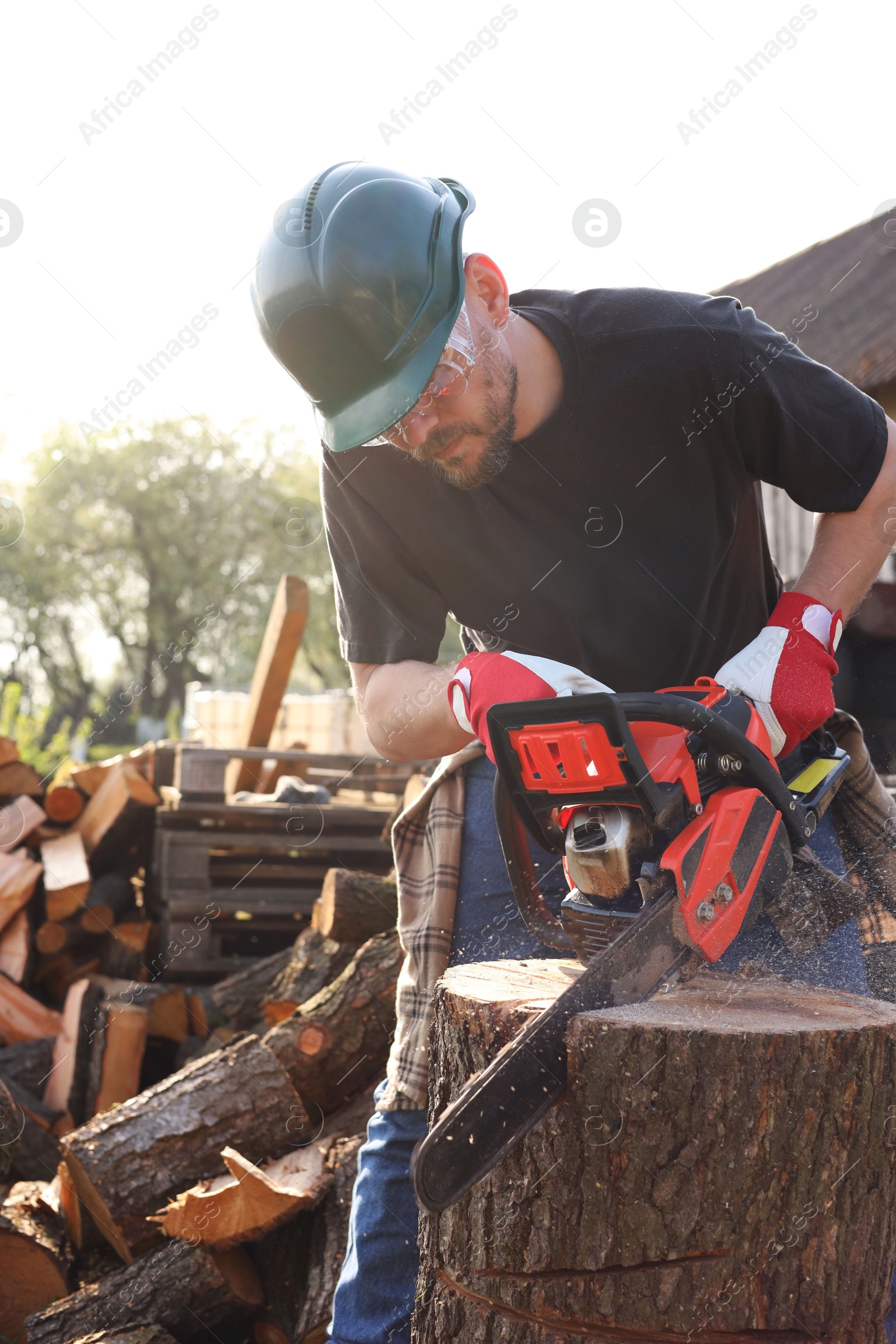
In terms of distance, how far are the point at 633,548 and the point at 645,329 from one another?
1.48ft

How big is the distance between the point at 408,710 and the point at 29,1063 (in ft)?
9.33

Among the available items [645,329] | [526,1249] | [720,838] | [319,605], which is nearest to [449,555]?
[645,329]

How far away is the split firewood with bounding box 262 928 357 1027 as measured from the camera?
357cm

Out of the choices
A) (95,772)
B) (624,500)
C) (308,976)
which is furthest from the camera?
(95,772)

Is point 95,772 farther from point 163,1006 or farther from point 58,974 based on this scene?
point 163,1006

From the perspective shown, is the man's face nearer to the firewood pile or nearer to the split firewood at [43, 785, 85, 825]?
the firewood pile

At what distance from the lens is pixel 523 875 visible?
1852mm

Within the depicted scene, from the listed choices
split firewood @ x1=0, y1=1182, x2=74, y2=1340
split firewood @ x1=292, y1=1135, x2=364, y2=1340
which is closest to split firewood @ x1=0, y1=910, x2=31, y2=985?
split firewood @ x1=0, y1=1182, x2=74, y2=1340

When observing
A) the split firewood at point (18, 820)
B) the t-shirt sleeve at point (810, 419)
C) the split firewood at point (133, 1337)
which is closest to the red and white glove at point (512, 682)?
the t-shirt sleeve at point (810, 419)

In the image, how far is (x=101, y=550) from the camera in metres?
26.6

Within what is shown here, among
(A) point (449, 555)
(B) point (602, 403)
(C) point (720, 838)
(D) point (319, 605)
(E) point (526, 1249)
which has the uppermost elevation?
(B) point (602, 403)

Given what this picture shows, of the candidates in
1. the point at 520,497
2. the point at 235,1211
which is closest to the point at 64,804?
the point at 235,1211

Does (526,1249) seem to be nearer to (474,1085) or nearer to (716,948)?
(474,1085)

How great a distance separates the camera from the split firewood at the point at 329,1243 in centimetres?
241
